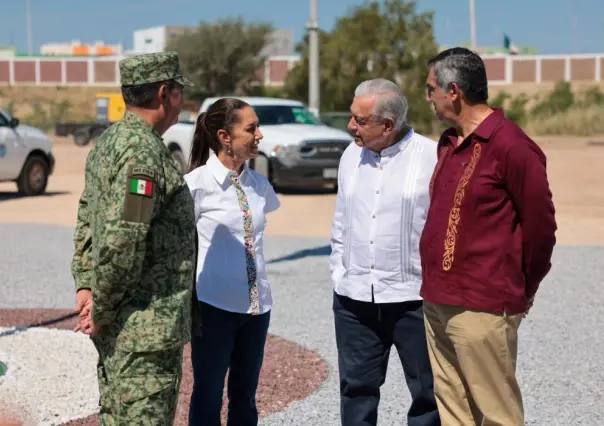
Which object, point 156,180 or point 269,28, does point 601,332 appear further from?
point 269,28

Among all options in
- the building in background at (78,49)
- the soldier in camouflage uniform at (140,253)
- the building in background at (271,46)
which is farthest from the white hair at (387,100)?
the building in background at (78,49)

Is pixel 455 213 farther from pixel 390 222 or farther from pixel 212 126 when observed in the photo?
pixel 212 126

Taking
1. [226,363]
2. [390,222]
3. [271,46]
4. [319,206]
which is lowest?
[319,206]

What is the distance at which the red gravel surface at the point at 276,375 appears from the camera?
6165 millimetres

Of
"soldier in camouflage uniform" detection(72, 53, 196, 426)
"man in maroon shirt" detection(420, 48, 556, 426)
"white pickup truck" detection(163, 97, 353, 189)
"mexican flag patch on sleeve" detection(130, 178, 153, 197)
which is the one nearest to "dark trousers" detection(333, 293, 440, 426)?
"man in maroon shirt" detection(420, 48, 556, 426)

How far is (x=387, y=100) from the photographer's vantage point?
472 cm

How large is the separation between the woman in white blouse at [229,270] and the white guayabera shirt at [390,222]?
0.43 meters

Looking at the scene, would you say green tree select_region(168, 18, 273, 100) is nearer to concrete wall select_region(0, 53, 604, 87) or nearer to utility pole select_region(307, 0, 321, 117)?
concrete wall select_region(0, 53, 604, 87)

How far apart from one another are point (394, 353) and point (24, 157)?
14649 mm

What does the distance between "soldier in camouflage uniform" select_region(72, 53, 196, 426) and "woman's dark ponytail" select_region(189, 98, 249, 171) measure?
3.12 ft

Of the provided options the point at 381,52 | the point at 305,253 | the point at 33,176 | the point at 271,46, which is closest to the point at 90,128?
the point at 381,52

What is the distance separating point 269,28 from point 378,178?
6966 centimetres

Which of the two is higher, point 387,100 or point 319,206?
point 387,100

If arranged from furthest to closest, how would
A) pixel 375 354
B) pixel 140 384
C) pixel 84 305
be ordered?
pixel 375 354 → pixel 84 305 → pixel 140 384
